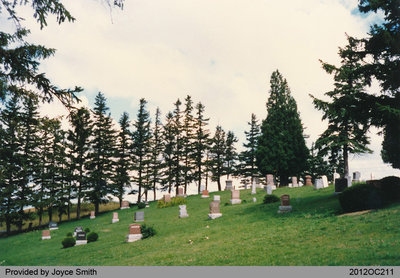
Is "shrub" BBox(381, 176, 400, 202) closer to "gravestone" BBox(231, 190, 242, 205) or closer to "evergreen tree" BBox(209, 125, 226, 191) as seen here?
"gravestone" BBox(231, 190, 242, 205)

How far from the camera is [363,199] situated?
14703 millimetres

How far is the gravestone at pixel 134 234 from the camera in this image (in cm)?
1753

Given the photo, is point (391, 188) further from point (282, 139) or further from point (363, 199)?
point (282, 139)

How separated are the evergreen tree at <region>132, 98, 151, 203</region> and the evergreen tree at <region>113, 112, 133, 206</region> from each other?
1.04m

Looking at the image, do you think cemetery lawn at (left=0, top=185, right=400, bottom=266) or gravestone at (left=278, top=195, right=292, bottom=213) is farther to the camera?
gravestone at (left=278, top=195, right=292, bottom=213)

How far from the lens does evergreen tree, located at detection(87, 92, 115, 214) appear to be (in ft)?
134

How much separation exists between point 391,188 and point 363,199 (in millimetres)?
2406

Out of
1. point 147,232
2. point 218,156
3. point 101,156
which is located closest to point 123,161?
point 101,156

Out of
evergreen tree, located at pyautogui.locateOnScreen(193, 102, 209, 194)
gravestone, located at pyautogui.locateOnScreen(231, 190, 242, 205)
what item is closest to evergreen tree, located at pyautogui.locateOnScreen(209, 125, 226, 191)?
evergreen tree, located at pyautogui.locateOnScreen(193, 102, 209, 194)

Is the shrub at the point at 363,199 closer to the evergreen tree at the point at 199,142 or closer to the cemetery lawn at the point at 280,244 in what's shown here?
the cemetery lawn at the point at 280,244

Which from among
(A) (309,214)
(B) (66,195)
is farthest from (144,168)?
(A) (309,214)

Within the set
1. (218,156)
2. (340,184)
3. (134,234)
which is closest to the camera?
(134,234)
